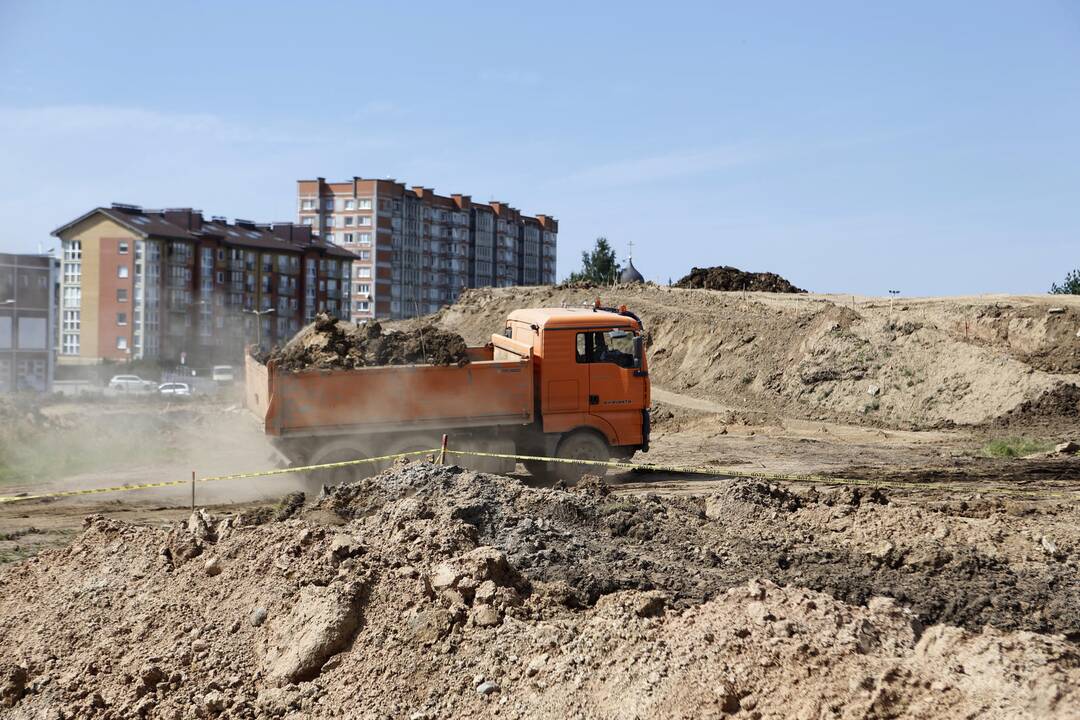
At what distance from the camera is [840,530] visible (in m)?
10.3

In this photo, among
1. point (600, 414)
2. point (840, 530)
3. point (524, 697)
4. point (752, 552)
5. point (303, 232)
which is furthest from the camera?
point (303, 232)

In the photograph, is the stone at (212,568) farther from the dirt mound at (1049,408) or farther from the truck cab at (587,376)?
the dirt mound at (1049,408)

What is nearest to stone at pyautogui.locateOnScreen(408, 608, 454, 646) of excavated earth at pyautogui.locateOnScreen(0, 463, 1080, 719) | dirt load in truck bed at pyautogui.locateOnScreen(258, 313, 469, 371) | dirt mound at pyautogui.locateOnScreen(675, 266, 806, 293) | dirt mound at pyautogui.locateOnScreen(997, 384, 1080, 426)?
excavated earth at pyautogui.locateOnScreen(0, 463, 1080, 719)

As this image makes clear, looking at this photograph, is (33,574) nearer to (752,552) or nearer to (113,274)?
(752,552)

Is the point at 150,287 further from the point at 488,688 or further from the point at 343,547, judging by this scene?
the point at 488,688

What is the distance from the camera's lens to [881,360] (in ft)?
99.0

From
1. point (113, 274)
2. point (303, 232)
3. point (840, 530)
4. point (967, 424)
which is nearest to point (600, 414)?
point (840, 530)

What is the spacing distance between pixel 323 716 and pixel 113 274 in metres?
79.6

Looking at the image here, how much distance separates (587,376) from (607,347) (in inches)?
24.2

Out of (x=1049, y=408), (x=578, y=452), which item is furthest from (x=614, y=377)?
(x=1049, y=408)

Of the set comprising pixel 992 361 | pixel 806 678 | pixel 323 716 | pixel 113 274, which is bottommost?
pixel 323 716

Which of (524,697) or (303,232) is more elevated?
(303,232)

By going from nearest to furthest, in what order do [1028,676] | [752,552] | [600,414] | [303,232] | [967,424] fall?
1. [1028,676]
2. [752,552]
3. [600,414]
4. [967,424]
5. [303,232]

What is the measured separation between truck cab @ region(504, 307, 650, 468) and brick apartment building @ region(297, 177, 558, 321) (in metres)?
91.4
